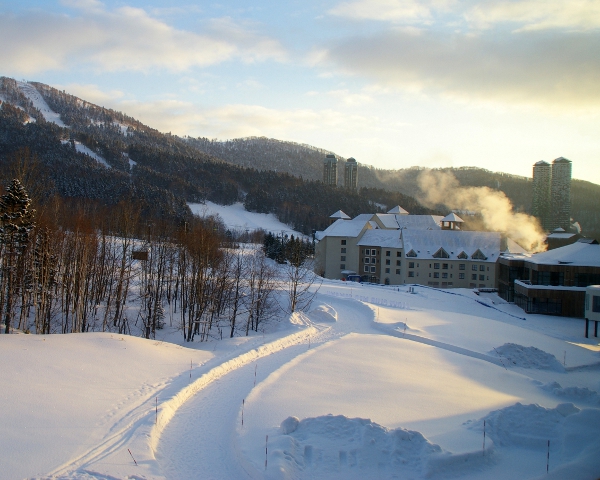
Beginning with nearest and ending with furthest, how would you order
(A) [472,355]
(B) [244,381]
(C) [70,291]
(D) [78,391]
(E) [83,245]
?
(D) [78,391] → (B) [244,381] → (A) [472,355] → (E) [83,245] → (C) [70,291]

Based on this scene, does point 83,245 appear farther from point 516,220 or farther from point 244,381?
point 516,220

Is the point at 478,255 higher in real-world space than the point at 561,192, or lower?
lower

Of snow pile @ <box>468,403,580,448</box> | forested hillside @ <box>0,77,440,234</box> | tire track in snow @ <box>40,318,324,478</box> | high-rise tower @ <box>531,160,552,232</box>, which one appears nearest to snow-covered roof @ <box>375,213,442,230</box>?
forested hillside @ <box>0,77,440,234</box>

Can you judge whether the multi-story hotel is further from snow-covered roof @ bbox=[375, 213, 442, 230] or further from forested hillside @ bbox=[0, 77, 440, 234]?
forested hillside @ bbox=[0, 77, 440, 234]

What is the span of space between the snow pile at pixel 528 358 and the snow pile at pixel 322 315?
32.6 ft

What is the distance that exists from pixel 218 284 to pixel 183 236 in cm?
465

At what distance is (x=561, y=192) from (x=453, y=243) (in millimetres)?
81906

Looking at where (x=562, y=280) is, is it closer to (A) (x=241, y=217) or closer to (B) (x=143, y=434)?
(B) (x=143, y=434)

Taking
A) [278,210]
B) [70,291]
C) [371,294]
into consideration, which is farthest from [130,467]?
[278,210]

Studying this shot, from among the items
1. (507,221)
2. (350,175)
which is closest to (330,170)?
(350,175)

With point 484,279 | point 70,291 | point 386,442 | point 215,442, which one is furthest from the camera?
point 484,279

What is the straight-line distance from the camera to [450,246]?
2181 inches

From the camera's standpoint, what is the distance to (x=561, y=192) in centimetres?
11800

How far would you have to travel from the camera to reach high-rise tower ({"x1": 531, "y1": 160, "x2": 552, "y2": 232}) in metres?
119
